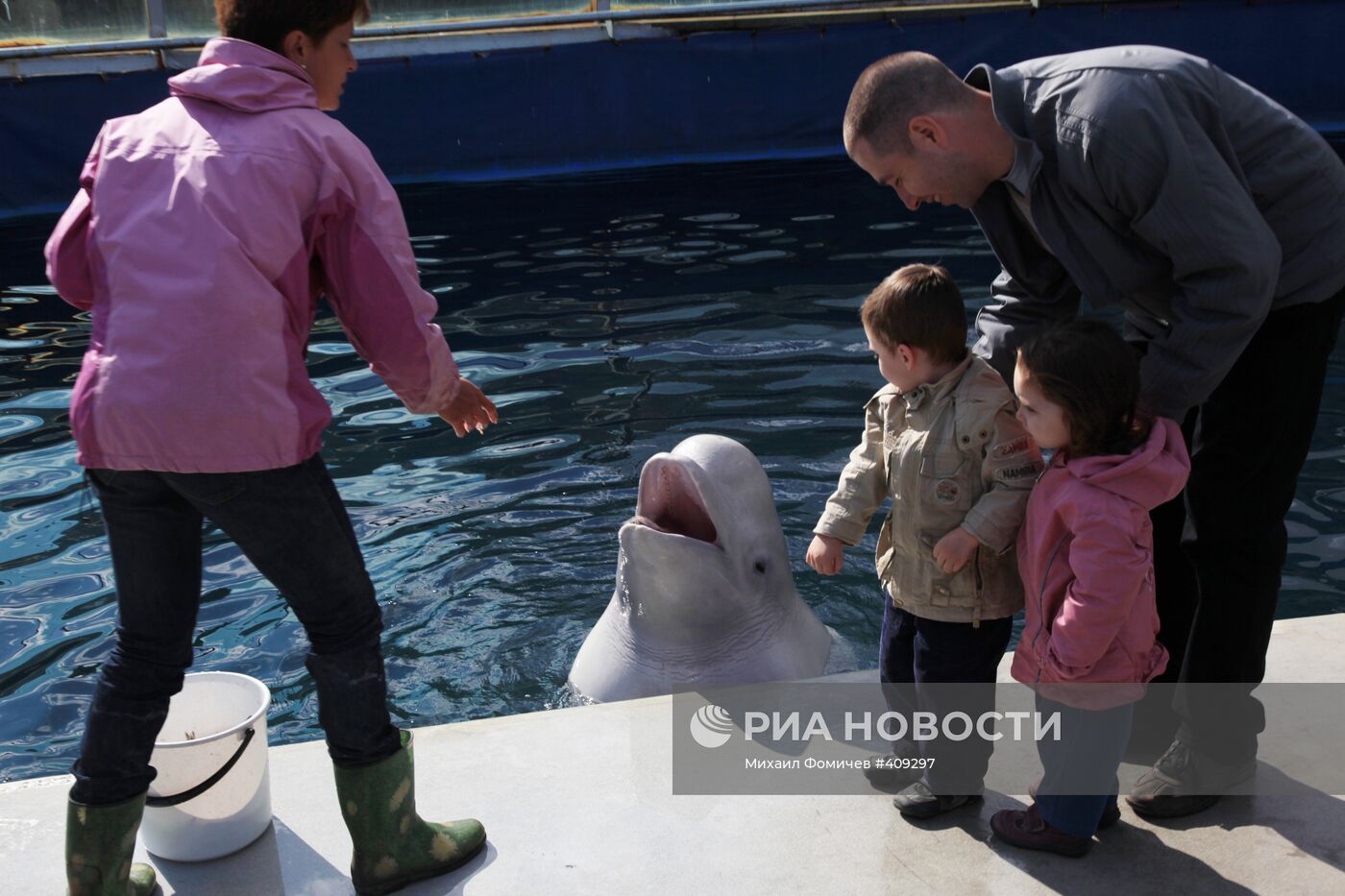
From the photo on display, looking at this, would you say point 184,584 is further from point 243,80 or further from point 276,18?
point 276,18

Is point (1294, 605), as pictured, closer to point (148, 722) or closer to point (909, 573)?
point (909, 573)

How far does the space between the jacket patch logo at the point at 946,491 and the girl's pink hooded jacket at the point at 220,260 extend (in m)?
1.25

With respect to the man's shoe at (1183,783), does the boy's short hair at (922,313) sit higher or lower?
higher

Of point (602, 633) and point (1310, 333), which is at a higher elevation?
point (1310, 333)

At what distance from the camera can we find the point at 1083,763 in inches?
116

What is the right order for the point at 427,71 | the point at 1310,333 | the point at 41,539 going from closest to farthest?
the point at 1310,333
the point at 41,539
the point at 427,71

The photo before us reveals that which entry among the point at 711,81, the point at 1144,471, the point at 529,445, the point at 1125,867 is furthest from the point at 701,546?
the point at 711,81

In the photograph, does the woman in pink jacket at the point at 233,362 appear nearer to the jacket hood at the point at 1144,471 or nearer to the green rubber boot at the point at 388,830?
the green rubber boot at the point at 388,830

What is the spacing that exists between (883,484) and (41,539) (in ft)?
15.1

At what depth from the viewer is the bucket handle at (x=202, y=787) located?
2.96m

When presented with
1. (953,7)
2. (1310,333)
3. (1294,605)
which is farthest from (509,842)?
(953,7)

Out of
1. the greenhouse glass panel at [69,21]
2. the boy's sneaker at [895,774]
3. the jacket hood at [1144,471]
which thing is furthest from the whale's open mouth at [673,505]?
the greenhouse glass panel at [69,21]

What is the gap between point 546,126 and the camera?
1453 cm

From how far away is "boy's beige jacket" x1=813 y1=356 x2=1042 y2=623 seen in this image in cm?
299
